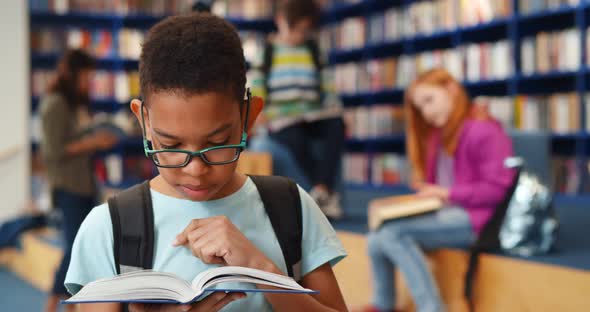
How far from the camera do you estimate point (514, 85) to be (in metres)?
4.46

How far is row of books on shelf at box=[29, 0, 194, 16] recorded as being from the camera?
5727mm

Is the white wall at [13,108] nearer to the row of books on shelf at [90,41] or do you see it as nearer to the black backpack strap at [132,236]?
the row of books on shelf at [90,41]

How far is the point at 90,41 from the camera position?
5906 millimetres

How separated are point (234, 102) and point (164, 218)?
167mm

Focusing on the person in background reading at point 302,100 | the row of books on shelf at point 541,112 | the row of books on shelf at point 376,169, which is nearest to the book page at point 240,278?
the person in background reading at point 302,100

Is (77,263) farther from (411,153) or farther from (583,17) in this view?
(583,17)

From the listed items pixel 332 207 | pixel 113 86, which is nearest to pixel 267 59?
pixel 332 207

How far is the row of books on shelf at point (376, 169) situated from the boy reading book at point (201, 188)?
15.3 feet

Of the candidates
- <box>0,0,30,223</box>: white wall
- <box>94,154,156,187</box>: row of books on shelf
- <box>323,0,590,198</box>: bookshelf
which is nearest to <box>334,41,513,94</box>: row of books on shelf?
<box>323,0,590,198</box>: bookshelf

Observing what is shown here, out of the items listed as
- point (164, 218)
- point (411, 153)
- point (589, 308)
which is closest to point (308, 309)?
point (164, 218)

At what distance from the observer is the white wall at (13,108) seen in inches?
194

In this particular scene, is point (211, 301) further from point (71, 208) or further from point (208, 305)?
point (71, 208)

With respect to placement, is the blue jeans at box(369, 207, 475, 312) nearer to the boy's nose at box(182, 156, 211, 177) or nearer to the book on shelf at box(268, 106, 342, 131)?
the book on shelf at box(268, 106, 342, 131)

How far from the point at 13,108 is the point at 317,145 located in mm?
2913
